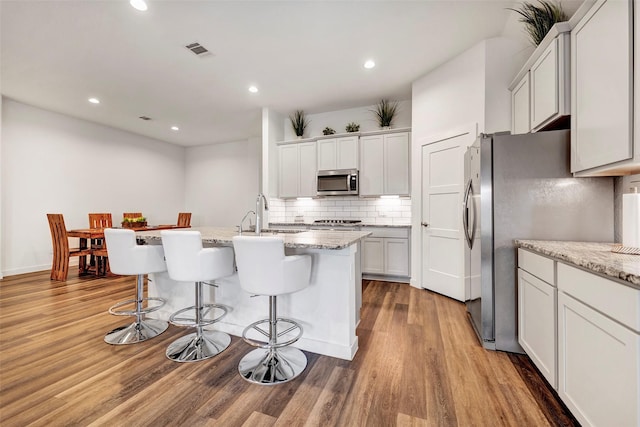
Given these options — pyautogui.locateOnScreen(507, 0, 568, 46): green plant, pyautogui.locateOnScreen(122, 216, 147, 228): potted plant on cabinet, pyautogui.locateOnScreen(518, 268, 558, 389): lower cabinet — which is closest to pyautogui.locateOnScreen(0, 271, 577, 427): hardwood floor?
pyautogui.locateOnScreen(518, 268, 558, 389): lower cabinet

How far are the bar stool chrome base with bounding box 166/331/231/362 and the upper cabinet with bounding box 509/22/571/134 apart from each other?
10.2 ft

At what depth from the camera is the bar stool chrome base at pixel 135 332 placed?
7.61ft

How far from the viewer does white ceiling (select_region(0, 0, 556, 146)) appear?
249 centimetres

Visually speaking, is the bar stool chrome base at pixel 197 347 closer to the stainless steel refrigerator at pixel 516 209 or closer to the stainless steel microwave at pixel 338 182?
the stainless steel refrigerator at pixel 516 209

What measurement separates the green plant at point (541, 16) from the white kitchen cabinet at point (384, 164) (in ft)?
6.43

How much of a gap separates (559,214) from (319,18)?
8.62ft

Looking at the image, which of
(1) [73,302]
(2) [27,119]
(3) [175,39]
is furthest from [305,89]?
(2) [27,119]

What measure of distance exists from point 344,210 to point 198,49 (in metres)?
3.22

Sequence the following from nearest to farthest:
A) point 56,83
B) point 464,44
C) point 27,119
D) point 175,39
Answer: point 175,39 → point 464,44 → point 56,83 → point 27,119

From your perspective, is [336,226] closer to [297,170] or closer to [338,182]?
[338,182]

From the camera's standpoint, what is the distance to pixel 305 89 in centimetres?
413

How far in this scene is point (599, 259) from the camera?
4.09ft

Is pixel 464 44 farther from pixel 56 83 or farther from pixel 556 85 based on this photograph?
pixel 56 83

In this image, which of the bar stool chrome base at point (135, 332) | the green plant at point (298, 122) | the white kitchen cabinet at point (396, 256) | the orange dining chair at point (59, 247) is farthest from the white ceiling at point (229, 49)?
the bar stool chrome base at point (135, 332)
